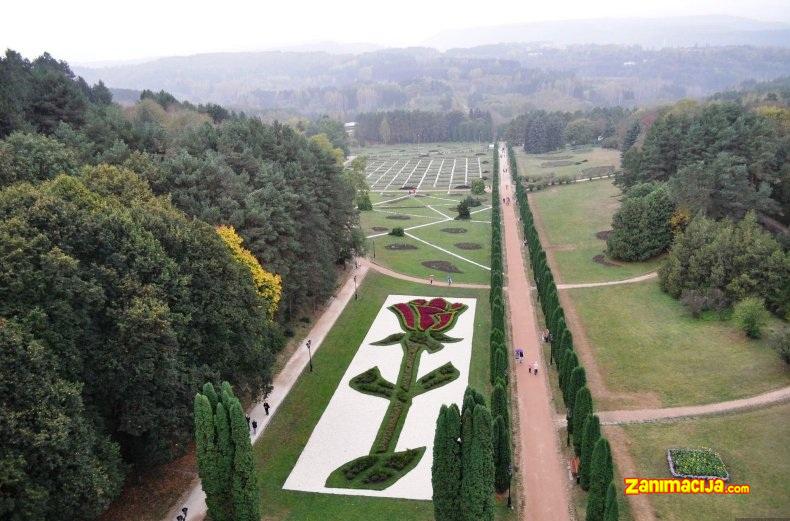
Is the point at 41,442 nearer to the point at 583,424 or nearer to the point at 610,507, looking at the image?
the point at 610,507

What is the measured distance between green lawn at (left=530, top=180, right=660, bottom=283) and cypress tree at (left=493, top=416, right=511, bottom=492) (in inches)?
1294

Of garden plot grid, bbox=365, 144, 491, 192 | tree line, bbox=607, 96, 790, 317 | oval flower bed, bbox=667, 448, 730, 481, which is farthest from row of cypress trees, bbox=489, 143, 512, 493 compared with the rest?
garden plot grid, bbox=365, 144, 491, 192

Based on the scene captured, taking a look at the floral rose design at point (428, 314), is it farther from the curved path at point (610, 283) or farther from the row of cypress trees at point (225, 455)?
the row of cypress trees at point (225, 455)

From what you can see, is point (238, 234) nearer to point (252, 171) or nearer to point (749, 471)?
point (252, 171)

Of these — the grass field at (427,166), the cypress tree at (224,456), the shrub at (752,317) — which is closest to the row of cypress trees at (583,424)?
the shrub at (752,317)

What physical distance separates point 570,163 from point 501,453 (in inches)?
4480

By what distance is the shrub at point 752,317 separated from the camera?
39188 millimetres

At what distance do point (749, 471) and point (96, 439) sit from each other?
29.3 meters

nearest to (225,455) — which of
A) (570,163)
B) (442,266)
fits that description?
(442,266)

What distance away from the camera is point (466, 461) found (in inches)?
831

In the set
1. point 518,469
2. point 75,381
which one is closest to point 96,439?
A: point 75,381

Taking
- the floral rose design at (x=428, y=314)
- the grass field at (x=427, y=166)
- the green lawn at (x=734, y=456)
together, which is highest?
the green lawn at (x=734, y=456)

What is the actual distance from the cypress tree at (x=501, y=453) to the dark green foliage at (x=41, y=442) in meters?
16.5

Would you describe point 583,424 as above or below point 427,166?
above
